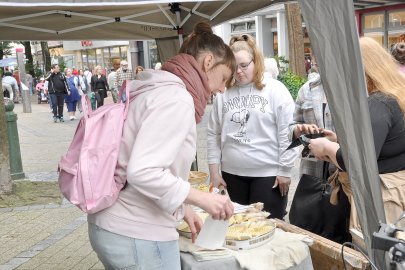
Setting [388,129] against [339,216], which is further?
[339,216]

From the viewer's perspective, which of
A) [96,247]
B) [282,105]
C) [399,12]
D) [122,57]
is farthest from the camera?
[122,57]

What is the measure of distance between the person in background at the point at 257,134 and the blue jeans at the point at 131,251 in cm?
154

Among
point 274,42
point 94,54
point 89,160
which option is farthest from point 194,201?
point 94,54

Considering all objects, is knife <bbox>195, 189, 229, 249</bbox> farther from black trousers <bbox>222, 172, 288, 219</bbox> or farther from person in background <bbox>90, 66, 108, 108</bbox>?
person in background <bbox>90, 66, 108, 108</bbox>

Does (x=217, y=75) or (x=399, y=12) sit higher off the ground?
(x=399, y=12)

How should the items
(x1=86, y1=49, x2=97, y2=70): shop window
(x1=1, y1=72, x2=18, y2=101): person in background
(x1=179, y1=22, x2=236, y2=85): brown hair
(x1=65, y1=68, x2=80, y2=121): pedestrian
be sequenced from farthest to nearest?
(x1=86, y1=49, x2=97, y2=70): shop window < (x1=1, y1=72, x2=18, y2=101): person in background < (x1=65, y1=68, x2=80, y2=121): pedestrian < (x1=179, y1=22, x2=236, y2=85): brown hair

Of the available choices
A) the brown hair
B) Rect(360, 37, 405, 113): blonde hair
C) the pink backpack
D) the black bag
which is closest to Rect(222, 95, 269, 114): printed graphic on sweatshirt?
the black bag

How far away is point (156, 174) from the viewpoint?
5.88 ft

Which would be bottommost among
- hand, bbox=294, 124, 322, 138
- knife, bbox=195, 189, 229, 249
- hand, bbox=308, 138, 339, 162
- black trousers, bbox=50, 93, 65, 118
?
black trousers, bbox=50, 93, 65, 118

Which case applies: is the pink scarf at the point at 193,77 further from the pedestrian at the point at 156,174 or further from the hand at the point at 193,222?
the hand at the point at 193,222

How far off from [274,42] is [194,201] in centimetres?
2493

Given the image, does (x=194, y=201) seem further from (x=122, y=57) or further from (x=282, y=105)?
(x=122, y=57)

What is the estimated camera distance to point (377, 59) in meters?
2.59

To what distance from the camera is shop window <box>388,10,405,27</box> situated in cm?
1672
